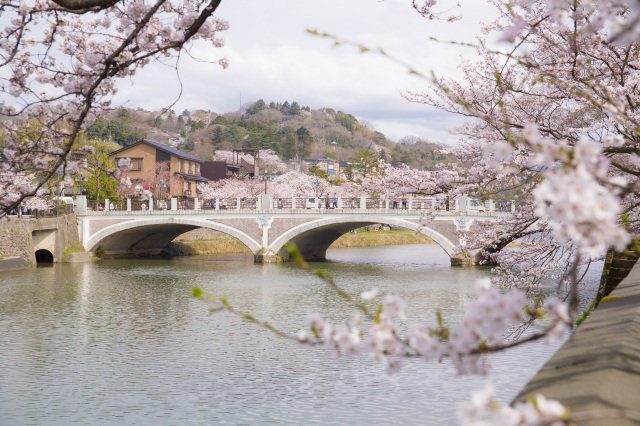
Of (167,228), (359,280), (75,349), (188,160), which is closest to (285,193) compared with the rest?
(188,160)

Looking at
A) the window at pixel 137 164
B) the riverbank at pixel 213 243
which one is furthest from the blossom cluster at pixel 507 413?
the window at pixel 137 164

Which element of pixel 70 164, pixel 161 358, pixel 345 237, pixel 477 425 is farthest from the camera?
pixel 345 237

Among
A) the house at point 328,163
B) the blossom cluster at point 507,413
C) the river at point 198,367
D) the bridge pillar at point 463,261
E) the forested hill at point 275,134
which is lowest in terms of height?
the river at point 198,367

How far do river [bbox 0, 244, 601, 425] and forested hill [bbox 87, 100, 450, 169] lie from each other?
179ft

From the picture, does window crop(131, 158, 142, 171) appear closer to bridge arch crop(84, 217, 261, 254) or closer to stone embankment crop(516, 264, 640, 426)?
bridge arch crop(84, 217, 261, 254)

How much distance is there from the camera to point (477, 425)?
1500 millimetres

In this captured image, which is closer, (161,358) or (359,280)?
(161,358)

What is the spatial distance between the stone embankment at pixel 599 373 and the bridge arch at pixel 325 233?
3162 centimetres

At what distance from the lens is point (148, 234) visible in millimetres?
46094

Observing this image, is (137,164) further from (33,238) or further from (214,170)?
(33,238)

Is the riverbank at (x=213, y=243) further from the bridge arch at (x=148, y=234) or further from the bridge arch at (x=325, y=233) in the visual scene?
the bridge arch at (x=325, y=233)

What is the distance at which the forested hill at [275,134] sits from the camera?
102356 mm

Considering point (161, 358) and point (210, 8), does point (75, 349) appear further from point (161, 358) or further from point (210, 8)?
point (210, 8)

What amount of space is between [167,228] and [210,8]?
41.2m
